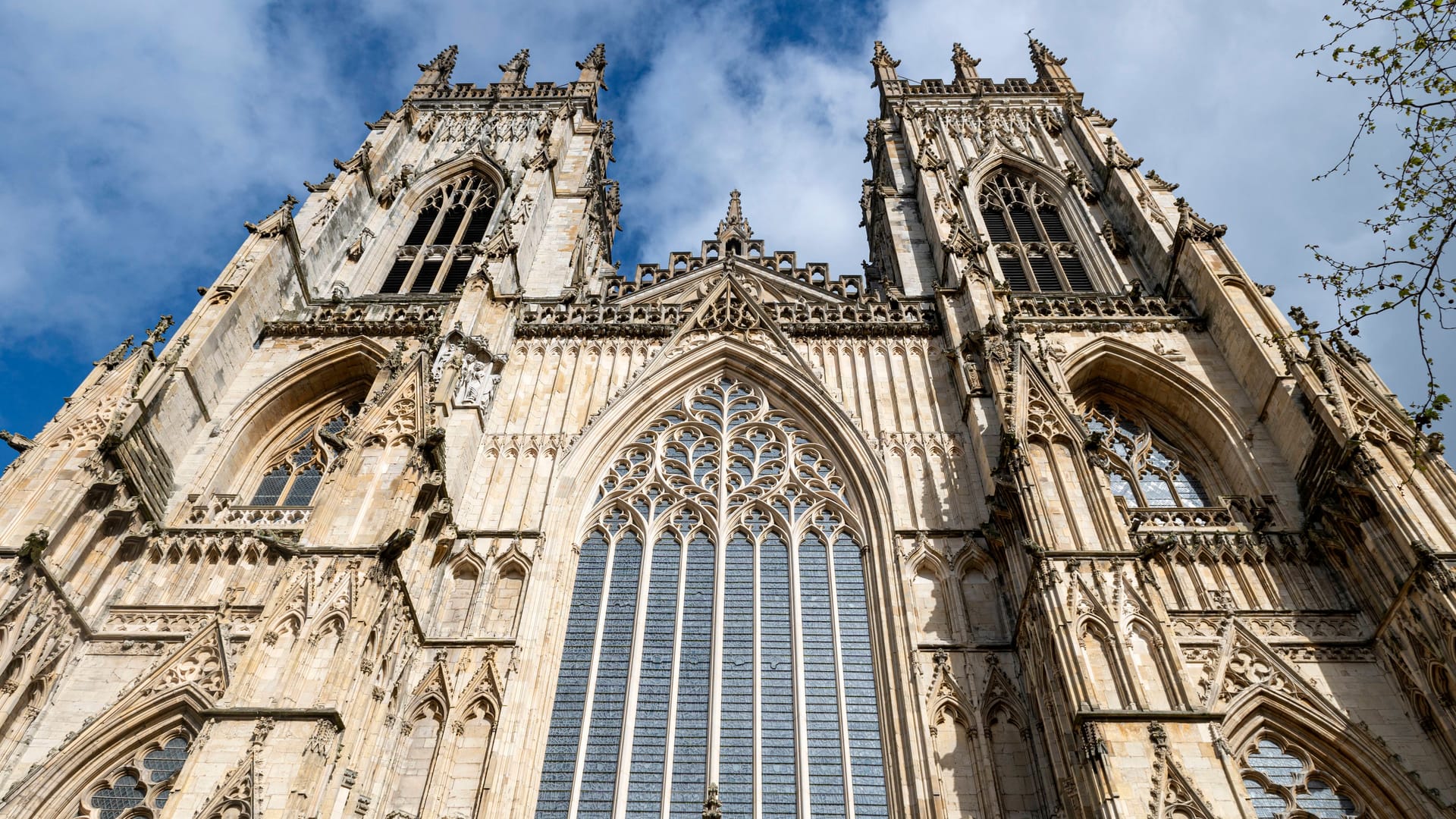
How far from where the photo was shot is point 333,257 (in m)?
21.6

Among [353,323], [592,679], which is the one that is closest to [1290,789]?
[592,679]

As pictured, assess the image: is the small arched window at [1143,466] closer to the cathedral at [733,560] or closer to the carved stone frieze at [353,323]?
the cathedral at [733,560]

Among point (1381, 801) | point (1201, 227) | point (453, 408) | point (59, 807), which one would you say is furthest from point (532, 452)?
point (1201, 227)

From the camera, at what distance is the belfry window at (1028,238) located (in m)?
21.2

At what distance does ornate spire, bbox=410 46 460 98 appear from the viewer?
29.9m

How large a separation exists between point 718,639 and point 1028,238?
44.9ft

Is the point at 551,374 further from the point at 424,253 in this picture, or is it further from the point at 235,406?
the point at 424,253

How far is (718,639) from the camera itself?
13336 mm


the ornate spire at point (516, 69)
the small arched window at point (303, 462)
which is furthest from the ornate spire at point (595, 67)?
the small arched window at point (303, 462)

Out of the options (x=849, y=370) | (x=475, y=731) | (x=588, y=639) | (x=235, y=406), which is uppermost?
(x=849, y=370)

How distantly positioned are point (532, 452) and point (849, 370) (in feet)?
18.3

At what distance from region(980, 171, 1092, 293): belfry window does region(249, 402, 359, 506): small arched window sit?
12.6 meters

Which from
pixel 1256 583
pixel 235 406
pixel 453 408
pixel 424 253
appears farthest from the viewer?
pixel 424 253

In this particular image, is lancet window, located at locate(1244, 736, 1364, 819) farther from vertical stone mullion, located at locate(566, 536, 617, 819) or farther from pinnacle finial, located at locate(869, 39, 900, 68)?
pinnacle finial, located at locate(869, 39, 900, 68)
